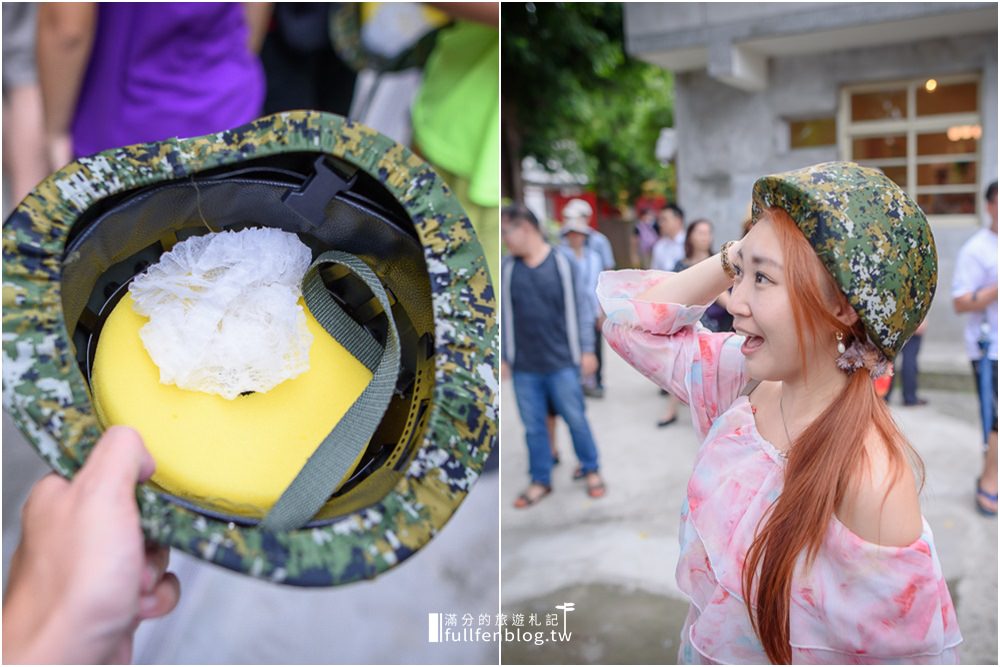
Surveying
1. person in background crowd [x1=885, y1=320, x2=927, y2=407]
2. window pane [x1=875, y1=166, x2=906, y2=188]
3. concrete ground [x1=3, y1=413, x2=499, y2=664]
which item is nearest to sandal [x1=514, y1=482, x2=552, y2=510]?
concrete ground [x1=3, y1=413, x2=499, y2=664]

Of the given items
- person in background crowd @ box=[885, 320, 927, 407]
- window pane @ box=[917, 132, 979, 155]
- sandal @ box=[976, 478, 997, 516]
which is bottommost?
sandal @ box=[976, 478, 997, 516]

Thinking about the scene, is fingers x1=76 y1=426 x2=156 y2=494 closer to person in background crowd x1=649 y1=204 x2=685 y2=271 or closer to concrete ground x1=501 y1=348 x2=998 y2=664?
concrete ground x1=501 y1=348 x2=998 y2=664

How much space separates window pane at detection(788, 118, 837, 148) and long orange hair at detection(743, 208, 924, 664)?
5.81 meters

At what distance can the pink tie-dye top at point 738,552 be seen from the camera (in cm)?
97

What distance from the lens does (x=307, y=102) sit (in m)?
3.34

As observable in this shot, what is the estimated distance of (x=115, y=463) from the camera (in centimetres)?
78

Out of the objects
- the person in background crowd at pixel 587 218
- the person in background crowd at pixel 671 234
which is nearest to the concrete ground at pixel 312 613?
the person in background crowd at pixel 587 218

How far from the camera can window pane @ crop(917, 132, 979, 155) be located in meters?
6.00

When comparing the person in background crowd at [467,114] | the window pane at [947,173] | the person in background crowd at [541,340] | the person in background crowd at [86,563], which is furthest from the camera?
the window pane at [947,173]

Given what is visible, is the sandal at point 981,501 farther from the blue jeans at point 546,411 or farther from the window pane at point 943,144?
the window pane at point 943,144

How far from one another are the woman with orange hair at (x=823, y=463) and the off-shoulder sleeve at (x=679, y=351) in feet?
0.37

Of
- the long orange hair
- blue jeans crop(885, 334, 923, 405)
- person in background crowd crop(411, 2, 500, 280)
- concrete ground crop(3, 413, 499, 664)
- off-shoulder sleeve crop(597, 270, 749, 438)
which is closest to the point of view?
the long orange hair

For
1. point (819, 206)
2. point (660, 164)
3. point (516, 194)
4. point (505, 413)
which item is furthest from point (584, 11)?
point (660, 164)

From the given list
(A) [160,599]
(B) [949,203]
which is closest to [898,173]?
(B) [949,203]
